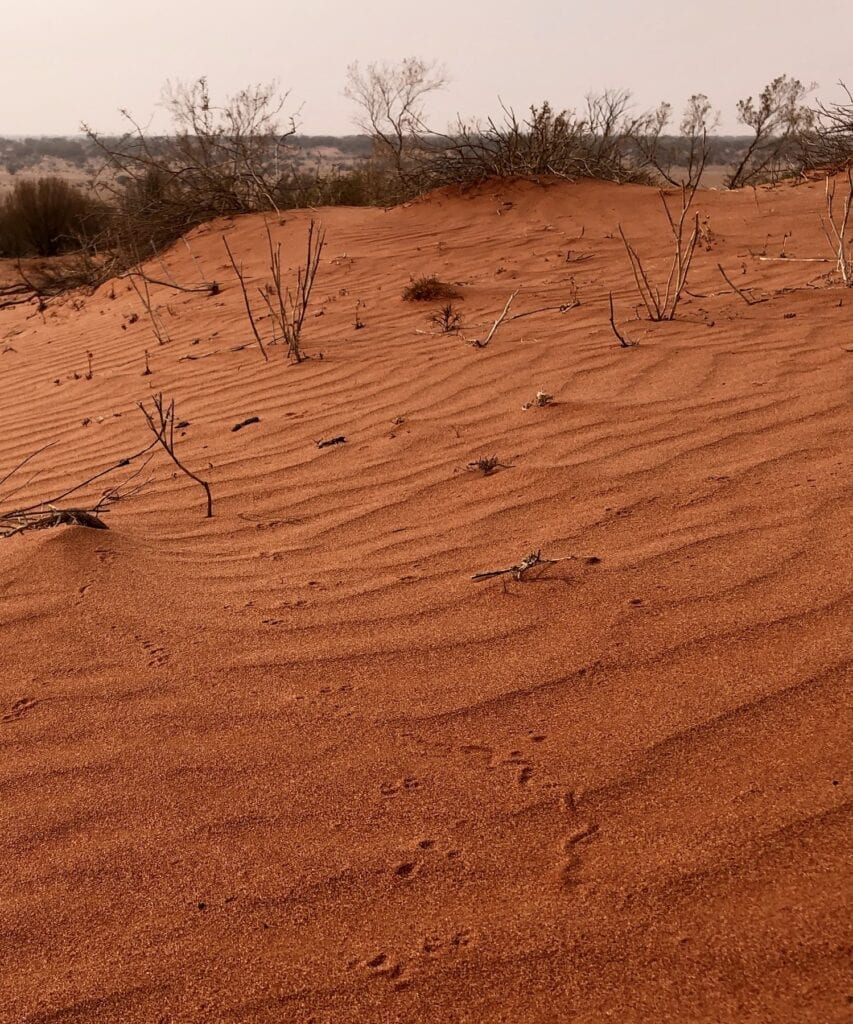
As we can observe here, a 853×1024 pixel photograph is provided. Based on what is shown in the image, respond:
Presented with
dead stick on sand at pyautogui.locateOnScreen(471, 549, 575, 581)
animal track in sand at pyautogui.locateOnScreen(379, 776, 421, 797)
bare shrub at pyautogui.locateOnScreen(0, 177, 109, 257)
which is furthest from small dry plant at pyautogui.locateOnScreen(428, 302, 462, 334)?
bare shrub at pyautogui.locateOnScreen(0, 177, 109, 257)

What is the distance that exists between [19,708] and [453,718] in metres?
0.94

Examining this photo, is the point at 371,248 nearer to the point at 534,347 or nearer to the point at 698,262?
the point at 698,262

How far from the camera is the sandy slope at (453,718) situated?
1310mm

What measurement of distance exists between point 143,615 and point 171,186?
377 inches

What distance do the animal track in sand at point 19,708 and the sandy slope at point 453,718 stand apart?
10 millimetres

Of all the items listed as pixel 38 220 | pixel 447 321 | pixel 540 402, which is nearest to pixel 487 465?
pixel 540 402

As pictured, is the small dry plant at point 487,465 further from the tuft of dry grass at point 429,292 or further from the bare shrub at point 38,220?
the bare shrub at point 38,220

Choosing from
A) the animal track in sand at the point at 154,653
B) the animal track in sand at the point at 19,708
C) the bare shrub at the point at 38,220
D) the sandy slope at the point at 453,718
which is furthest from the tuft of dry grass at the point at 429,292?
the bare shrub at the point at 38,220

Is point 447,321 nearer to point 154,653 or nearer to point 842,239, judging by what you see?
point 842,239

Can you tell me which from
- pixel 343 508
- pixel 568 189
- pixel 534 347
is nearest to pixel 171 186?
pixel 568 189

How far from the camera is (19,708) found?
2.00 metres

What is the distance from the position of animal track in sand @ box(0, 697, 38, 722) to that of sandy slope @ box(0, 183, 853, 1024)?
1 centimetres

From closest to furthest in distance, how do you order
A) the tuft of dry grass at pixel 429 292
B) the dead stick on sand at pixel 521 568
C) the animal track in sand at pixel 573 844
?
the animal track in sand at pixel 573 844, the dead stick on sand at pixel 521 568, the tuft of dry grass at pixel 429 292

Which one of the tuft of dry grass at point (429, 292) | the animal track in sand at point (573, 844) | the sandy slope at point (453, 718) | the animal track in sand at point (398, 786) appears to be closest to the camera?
the sandy slope at point (453, 718)
